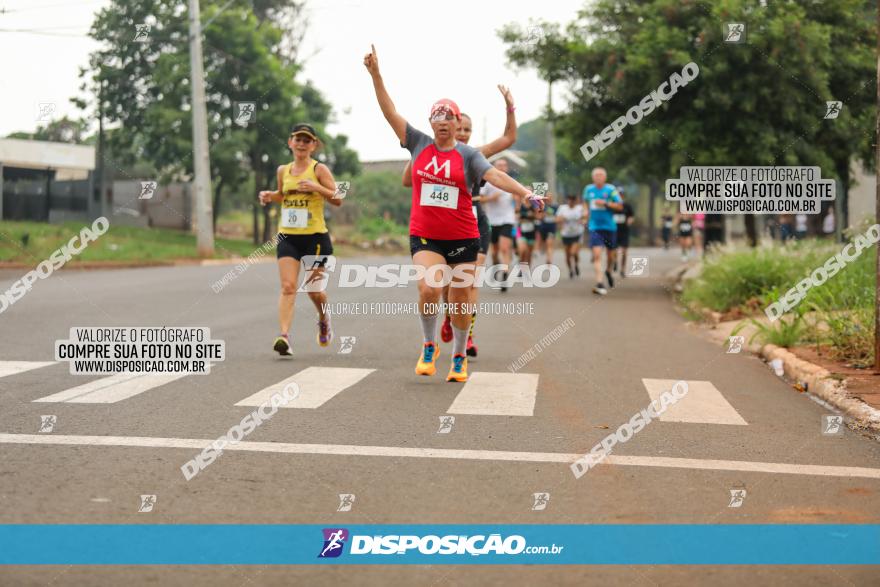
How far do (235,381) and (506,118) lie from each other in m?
3.20

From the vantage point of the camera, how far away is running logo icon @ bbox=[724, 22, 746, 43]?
16781 mm

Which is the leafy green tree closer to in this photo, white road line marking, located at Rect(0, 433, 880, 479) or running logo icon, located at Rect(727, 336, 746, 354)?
running logo icon, located at Rect(727, 336, 746, 354)

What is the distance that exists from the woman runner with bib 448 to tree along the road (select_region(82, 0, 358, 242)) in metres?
33.1

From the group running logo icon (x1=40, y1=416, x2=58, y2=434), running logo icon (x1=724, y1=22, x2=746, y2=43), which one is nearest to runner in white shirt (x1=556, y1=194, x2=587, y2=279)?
running logo icon (x1=724, y1=22, x2=746, y2=43)

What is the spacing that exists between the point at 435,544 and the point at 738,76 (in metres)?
15.0

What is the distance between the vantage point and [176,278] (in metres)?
21.4

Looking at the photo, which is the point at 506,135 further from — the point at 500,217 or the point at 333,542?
the point at 500,217

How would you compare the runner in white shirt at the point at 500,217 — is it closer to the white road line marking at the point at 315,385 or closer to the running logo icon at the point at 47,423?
the white road line marking at the point at 315,385

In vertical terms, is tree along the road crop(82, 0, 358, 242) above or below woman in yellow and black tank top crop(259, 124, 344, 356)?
above

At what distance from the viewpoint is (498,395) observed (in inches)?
309

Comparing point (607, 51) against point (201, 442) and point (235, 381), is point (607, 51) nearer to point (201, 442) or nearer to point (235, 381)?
point (235, 381)

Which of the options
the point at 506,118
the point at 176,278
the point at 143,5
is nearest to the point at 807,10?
the point at 506,118

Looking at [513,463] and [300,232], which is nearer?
[513,463]

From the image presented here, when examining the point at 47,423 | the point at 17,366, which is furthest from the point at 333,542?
the point at 17,366
